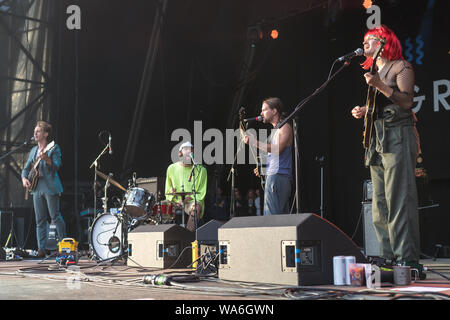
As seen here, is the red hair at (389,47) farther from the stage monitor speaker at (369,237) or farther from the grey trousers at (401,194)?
the stage monitor speaker at (369,237)

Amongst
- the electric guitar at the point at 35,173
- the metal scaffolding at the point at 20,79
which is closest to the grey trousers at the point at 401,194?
the electric guitar at the point at 35,173

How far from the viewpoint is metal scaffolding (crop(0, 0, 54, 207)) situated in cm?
858

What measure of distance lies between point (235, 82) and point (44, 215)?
18.2 ft

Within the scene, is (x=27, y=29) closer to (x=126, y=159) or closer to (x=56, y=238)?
(x=126, y=159)

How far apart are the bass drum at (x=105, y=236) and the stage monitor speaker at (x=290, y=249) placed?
3035mm

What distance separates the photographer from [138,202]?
5.79 metres

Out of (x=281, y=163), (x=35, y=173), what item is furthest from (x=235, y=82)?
(x=281, y=163)

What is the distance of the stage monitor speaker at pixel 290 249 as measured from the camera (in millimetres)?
3016

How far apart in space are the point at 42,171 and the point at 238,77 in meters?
5.51

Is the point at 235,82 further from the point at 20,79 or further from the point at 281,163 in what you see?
the point at 281,163

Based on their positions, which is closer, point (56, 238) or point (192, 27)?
point (56, 238)

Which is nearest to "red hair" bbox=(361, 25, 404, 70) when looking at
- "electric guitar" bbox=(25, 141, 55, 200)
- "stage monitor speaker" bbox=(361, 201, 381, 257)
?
"stage monitor speaker" bbox=(361, 201, 381, 257)
